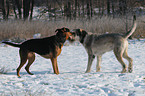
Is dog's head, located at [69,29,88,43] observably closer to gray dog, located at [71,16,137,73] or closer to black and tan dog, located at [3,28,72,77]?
gray dog, located at [71,16,137,73]

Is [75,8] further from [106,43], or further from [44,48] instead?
[44,48]

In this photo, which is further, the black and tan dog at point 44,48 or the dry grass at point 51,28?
the dry grass at point 51,28

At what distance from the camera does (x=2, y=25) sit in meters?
14.3

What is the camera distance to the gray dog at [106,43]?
548cm

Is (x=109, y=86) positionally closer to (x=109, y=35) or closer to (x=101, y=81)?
(x=101, y=81)

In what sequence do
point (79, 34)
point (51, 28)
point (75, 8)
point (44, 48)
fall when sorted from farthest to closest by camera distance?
point (75, 8), point (51, 28), point (79, 34), point (44, 48)

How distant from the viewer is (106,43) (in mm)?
5605

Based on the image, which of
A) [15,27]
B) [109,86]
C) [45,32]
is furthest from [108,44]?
[15,27]

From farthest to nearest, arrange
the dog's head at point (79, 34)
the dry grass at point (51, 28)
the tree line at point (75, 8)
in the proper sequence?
the tree line at point (75, 8)
the dry grass at point (51, 28)
the dog's head at point (79, 34)

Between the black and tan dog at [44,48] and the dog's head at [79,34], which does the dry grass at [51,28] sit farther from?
the black and tan dog at [44,48]

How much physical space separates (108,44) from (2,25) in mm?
10868

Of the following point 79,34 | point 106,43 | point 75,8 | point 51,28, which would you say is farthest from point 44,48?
point 75,8

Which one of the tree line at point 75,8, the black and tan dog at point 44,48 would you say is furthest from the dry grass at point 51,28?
the black and tan dog at point 44,48

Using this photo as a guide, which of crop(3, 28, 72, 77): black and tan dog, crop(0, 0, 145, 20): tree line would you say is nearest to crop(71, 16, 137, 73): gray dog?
crop(3, 28, 72, 77): black and tan dog
